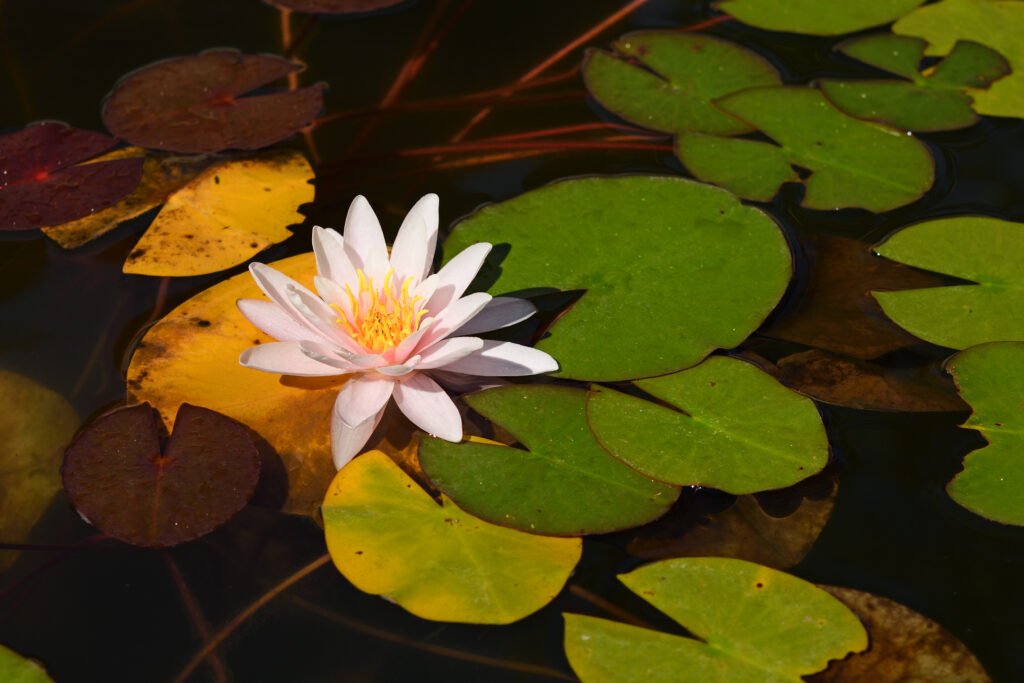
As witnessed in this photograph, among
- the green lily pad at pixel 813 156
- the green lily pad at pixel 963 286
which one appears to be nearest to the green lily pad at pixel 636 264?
the green lily pad at pixel 813 156

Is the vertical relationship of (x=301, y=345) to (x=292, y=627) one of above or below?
→ above

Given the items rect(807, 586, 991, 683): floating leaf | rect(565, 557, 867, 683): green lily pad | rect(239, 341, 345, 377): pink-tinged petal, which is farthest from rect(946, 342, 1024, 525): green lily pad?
rect(239, 341, 345, 377): pink-tinged petal

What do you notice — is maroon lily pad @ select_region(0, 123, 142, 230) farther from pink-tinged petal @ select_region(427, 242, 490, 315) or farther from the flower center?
pink-tinged petal @ select_region(427, 242, 490, 315)

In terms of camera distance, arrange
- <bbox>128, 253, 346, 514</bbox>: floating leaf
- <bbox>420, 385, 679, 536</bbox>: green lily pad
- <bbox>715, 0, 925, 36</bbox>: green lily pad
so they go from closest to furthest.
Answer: <bbox>420, 385, 679, 536</bbox>: green lily pad < <bbox>128, 253, 346, 514</bbox>: floating leaf < <bbox>715, 0, 925, 36</bbox>: green lily pad

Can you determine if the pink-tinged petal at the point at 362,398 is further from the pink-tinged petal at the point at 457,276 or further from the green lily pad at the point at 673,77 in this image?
the green lily pad at the point at 673,77

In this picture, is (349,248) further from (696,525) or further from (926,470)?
(926,470)

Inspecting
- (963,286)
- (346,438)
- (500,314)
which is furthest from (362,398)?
(963,286)

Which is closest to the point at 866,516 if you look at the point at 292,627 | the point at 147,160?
the point at 292,627
